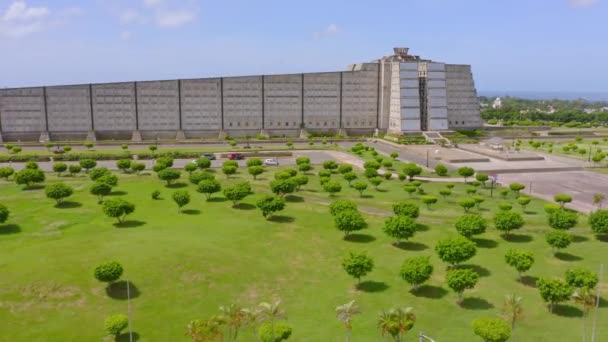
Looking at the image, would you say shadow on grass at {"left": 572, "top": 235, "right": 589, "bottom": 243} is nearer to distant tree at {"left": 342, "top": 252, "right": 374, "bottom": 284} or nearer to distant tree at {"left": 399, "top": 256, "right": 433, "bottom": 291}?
distant tree at {"left": 399, "top": 256, "right": 433, "bottom": 291}

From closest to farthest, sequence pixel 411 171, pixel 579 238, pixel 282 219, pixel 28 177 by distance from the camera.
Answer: pixel 579 238 → pixel 282 219 → pixel 28 177 → pixel 411 171

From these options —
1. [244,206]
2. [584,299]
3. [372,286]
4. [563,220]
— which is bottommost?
[372,286]

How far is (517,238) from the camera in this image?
105ft

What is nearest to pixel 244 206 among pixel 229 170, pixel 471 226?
pixel 229 170

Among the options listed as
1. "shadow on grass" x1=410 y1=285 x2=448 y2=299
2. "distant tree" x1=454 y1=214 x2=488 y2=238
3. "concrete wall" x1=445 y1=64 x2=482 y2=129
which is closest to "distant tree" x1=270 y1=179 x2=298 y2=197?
"distant tree" x1=454 y1=214 x2=488 y2=238

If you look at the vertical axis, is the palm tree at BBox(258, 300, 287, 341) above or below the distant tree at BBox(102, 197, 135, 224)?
below

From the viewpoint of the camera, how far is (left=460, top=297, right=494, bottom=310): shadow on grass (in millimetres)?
23156

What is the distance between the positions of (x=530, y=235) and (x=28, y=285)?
91.5 feet

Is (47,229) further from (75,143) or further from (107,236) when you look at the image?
(75,143)

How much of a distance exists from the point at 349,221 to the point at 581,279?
12.8 m

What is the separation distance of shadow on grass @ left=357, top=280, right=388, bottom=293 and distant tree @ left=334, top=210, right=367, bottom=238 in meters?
5.78

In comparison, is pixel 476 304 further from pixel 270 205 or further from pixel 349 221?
pixel 270 205

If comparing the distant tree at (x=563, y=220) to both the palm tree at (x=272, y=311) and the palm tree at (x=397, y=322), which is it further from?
the palm tree at (x=272, y=311)

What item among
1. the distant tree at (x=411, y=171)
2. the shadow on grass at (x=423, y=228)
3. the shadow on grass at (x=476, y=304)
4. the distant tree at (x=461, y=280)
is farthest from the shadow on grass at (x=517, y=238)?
the distant tree at (x=411, y=171)
